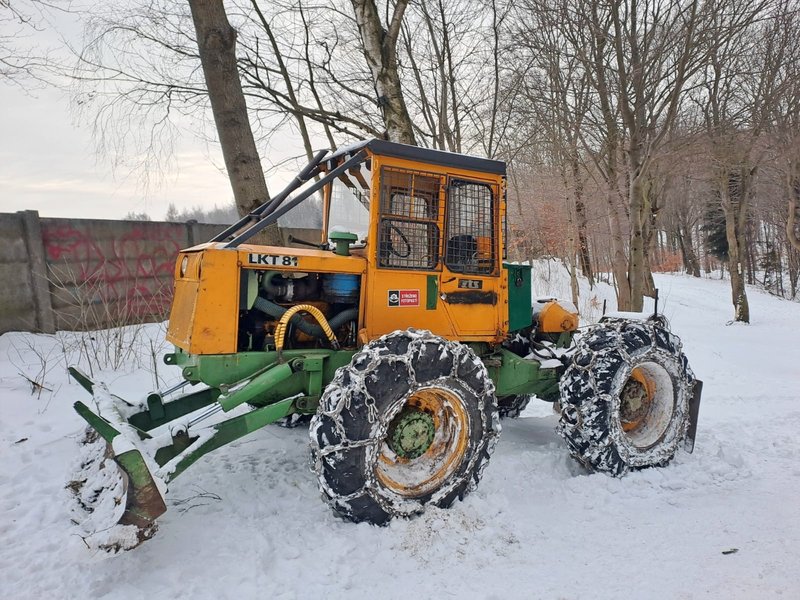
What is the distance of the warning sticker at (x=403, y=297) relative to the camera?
366 centimetres

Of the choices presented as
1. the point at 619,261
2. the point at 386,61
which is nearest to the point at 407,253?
the point at 386,61

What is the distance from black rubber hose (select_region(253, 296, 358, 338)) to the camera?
339 centimetres

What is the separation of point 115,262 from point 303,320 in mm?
6728

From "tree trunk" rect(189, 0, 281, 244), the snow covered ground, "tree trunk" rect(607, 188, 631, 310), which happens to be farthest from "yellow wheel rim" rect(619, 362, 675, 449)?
"tree trunk" rect(607, 188, 631, 310)

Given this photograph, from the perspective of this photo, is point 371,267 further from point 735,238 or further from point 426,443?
point 735,238

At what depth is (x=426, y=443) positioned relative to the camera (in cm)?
349

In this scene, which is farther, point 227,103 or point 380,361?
point 227,103

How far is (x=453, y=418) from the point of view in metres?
3.53

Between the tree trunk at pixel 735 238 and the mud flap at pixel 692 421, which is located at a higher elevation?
the tree trunk at pixel 735 238

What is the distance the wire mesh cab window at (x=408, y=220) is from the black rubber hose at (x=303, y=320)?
437mm

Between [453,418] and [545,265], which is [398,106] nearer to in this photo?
[453,418]

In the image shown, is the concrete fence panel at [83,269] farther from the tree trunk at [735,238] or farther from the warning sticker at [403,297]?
the tree trunk at [735,238]

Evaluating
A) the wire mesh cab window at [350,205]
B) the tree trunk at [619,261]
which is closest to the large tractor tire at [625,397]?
the wire mesh cab window at [350,205]

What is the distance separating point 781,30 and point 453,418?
44.0ft
